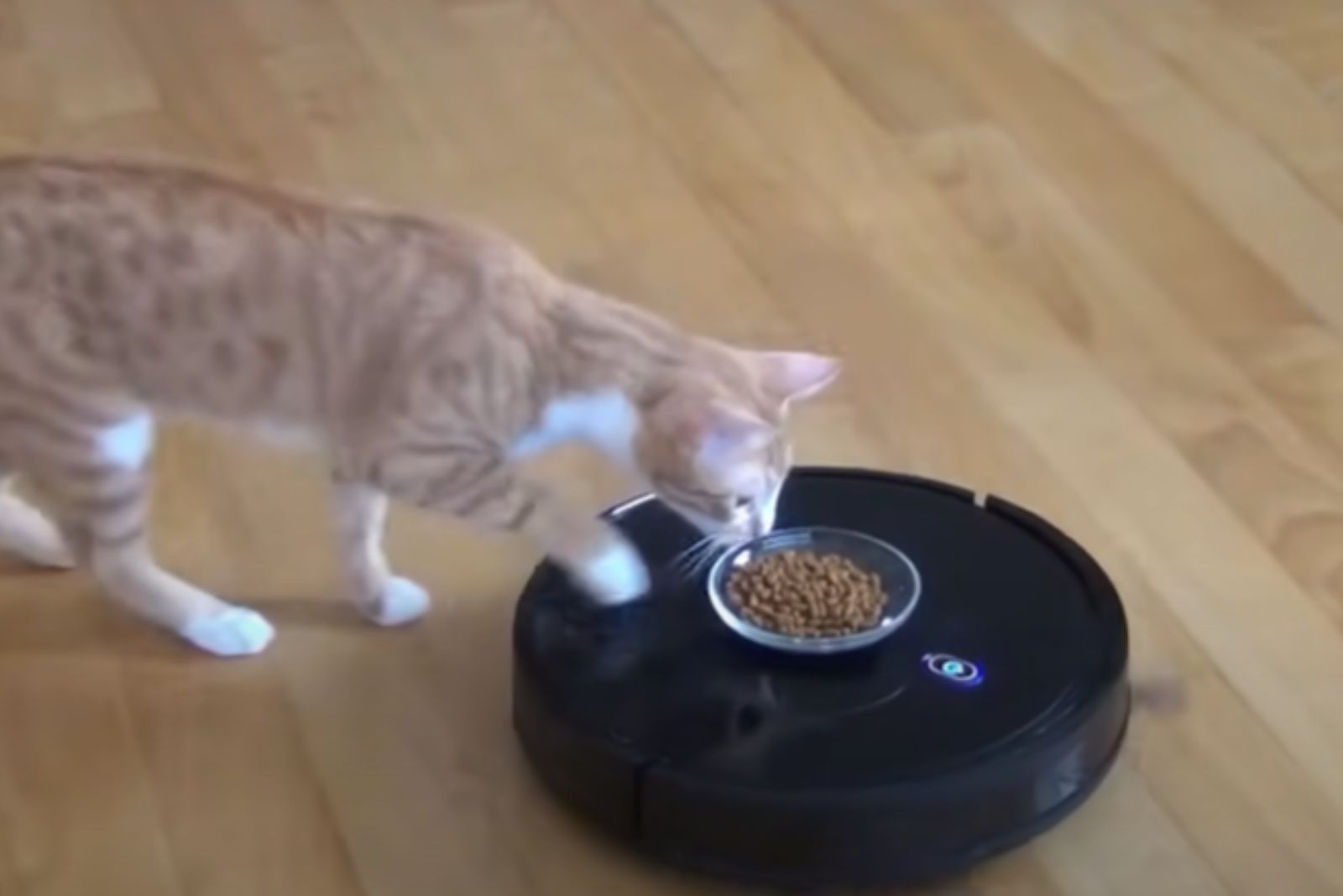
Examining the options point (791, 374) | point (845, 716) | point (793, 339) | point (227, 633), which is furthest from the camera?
point (793, 339)

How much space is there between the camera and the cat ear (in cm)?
179

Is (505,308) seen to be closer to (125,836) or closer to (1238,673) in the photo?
(125,836)

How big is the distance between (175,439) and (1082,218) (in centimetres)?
107

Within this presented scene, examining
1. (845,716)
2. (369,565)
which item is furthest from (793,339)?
(845,716)

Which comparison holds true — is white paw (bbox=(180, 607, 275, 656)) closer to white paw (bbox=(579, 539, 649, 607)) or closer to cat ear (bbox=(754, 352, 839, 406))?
white paw (bbox=(579, 539, 649, 607))

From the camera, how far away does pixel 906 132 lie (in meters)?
2.65

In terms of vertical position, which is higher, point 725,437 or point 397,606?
point 725,437

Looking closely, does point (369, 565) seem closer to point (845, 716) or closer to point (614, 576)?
A: point (614, 576)

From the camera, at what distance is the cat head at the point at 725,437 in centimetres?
172

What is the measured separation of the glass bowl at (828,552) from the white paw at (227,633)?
42 centimetres

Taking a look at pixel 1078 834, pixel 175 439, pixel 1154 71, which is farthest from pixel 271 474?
pixel 1154 71

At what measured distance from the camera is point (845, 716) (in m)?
1.68

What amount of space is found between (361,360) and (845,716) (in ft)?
1.61

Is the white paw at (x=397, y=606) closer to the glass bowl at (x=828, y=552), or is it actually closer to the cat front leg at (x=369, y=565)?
the cat front leg at (x=369, y=565)
